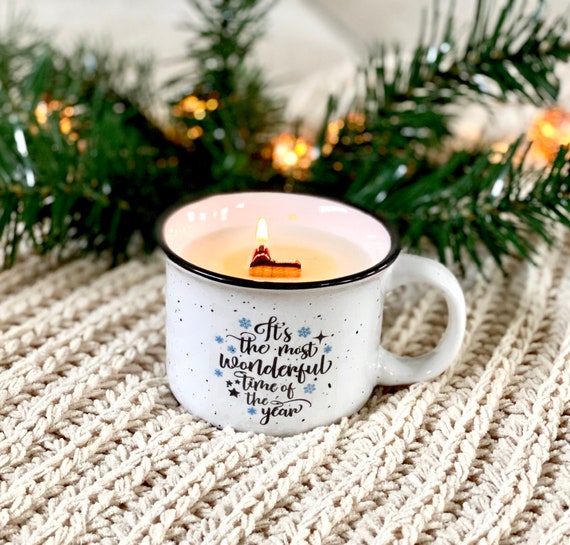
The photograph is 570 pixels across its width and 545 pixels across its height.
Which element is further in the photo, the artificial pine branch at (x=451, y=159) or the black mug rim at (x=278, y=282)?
the artificial pine branch at (x=451, y=159)

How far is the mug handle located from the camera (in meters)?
0.44

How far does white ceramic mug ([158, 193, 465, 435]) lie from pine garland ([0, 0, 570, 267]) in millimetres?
103

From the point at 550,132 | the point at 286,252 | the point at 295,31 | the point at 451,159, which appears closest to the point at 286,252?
the point at 286,252

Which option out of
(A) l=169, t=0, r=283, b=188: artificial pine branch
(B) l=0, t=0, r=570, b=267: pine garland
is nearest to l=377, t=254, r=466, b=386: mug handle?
(B) l=0, t=0, r=570, b=267: pine garland

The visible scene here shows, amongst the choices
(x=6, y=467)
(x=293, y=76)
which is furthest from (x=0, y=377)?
(x=293, y=76)

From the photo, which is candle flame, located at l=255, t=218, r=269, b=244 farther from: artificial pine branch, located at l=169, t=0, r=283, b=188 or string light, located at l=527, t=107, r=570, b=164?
string light, located at l=527, t=107, r=570, b=164

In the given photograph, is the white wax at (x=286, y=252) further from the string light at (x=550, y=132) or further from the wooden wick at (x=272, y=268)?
the string light at (x=550, y=132)

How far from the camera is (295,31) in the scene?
1190 millimetres

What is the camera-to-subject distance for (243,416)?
0.43 m

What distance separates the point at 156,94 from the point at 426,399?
447 millimetres

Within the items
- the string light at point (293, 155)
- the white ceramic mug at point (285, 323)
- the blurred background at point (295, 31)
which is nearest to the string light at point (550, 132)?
the blurred background at point (295, 31)

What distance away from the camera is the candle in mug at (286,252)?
0.43 m

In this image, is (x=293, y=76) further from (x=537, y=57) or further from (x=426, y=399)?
(x=426, y=399)

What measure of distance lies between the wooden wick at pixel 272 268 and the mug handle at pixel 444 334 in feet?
0.20
